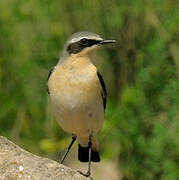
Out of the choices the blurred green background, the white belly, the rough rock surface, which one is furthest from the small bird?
the blurred green background

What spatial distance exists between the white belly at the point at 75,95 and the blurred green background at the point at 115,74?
168 cm

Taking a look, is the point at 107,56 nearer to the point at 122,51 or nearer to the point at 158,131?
the point at 122,51

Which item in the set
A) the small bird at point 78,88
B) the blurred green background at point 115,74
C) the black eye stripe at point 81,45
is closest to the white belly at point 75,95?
the small bird at point 78,88

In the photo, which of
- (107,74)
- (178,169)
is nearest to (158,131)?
(178,169)

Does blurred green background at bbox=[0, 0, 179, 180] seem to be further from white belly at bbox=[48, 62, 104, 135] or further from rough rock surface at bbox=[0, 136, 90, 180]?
rough rock surface at bbox=[0, 136, 90, 180]

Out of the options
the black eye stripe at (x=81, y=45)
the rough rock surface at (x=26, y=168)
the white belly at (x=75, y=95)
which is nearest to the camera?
the rough rock surface at (x=26, y=168)

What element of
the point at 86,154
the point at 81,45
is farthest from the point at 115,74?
the point at 81,45

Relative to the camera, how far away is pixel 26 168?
567cm

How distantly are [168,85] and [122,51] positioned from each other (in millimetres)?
1045

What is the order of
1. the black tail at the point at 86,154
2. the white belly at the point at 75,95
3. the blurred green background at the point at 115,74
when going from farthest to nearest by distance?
the blurred green background at the point at 115,74 < the black tail at the point at 86,154 < the white belly at the point at 75,95

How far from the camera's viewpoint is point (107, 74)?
9.71 meters

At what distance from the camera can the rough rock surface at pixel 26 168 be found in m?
5.62

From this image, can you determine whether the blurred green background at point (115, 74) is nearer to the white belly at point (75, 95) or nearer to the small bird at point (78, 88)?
the small bird at point (78, 88)

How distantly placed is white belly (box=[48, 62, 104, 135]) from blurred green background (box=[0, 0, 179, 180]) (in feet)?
5.50
